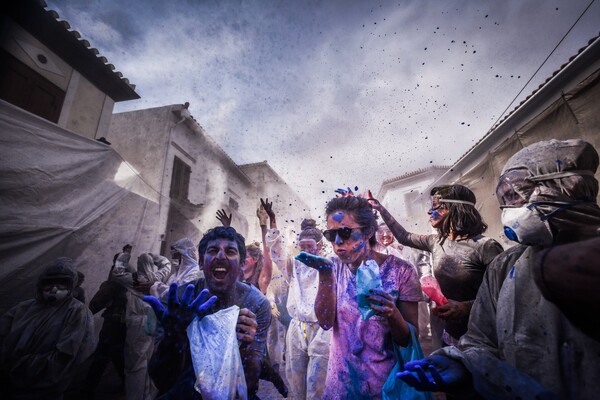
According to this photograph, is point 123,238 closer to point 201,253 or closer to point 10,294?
point 10,294

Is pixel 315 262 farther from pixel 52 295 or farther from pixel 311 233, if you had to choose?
pixel 52 295

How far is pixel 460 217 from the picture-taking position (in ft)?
8.80

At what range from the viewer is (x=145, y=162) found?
11.9 m

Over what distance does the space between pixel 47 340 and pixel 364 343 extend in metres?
4.40

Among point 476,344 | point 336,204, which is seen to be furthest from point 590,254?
point 336,204

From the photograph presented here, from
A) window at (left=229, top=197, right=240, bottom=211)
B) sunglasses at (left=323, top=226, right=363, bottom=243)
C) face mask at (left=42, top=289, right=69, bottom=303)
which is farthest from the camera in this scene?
window at (left=229, top=197, right=240, bottom=211)

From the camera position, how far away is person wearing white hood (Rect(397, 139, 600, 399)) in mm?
1015

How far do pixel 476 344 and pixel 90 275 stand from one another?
7.43 m

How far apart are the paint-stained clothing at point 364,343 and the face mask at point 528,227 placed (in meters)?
0.95

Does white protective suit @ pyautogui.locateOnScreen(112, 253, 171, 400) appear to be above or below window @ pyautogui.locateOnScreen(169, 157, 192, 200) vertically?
below

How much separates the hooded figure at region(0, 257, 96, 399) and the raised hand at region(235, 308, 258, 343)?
10.7ft

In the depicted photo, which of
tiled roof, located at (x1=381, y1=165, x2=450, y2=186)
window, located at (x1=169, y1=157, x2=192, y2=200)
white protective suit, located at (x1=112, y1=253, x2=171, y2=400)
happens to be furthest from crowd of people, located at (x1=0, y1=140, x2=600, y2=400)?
tiled roof, located at (x1=381, y1=165, x2=450, y2=186)

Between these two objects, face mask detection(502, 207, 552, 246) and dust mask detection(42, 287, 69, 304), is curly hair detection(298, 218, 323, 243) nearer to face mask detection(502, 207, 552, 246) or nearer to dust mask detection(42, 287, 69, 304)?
face mask detection(502, 207, 552, 246)

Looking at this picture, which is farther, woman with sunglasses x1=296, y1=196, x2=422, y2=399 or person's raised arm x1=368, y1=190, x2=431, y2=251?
person's raised arm x1=368, y1=190, x2=431, y2=251
